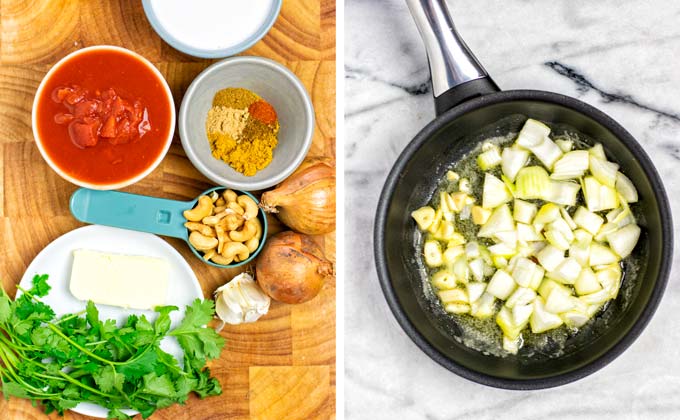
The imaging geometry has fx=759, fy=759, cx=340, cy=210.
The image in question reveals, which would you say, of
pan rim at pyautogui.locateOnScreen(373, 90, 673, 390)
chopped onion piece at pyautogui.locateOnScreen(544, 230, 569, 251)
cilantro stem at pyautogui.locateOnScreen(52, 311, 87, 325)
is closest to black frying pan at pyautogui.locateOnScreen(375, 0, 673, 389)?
pan rim at pyautogui.locateOnScreen(373, 90, 673, 390)

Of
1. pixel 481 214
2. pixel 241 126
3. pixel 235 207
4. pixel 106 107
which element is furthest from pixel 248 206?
pixel 481 214

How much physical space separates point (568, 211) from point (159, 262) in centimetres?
59

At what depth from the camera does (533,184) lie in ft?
3.55

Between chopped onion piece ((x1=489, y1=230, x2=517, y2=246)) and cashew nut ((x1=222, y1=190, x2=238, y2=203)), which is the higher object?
cashew nut ((x1=222, y1=190, x2=238, y2=203))

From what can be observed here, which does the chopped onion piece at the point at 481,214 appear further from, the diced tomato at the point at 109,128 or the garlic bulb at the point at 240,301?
the diced tomato at the point at 109,128

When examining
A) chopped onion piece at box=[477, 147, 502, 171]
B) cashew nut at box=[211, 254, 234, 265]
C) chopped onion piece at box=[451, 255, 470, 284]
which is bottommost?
chopped onion piece at box=[451, 255, 470, 284]

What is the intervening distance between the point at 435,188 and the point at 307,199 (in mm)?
206

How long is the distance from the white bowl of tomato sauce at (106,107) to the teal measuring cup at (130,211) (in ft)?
0.12

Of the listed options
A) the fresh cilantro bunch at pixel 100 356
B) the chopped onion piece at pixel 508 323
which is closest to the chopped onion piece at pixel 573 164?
the chopped onion piece at pixel 508 323

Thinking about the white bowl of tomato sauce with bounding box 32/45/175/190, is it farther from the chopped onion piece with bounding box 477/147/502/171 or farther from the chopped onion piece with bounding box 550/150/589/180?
the chopped onion piece with bounding box 550/150/589/180

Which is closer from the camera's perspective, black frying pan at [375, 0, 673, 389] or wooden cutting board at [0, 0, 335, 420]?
black frying pan at [375, 0, 673, 389]

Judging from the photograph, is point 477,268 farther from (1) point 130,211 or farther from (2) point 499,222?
(1) point 130,211

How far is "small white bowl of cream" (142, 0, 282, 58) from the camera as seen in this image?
1.07 m

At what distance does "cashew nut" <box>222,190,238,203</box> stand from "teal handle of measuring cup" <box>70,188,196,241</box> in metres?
0.05
